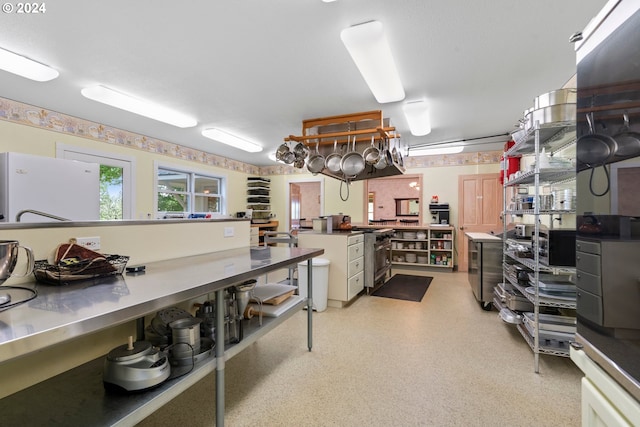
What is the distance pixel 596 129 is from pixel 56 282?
6.08ft

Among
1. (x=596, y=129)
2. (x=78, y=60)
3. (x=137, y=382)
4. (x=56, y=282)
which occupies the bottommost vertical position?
(x=137, y=382)

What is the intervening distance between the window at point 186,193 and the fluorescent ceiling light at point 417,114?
394 cm

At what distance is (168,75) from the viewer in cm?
268

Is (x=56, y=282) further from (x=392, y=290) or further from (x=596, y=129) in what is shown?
(x=392, y=290)

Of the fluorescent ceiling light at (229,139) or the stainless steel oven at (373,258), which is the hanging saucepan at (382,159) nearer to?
the stainless steel oven at (373,258)

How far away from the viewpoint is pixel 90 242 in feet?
4.84

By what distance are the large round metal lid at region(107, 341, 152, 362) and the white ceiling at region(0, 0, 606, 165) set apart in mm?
1958

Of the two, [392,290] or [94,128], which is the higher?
[94,128]

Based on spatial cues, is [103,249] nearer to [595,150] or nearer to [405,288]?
[595,150]

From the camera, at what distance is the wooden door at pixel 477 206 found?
18.7 feet

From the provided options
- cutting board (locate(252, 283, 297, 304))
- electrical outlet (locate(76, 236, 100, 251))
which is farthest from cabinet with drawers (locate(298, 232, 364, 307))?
electrical outlet (locate(76, 236, 100, 251))

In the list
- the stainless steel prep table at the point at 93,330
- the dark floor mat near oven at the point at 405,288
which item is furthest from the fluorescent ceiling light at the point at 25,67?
the dark floor mat near oven at the point at 405,288

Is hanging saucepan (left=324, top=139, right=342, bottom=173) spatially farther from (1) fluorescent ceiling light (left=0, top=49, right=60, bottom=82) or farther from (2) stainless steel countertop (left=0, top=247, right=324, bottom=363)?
(1) fluorescent ceiling light (left=0, top=49, right=60, bottom=82)

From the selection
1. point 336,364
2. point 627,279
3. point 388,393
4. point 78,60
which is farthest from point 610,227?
point 78,60
